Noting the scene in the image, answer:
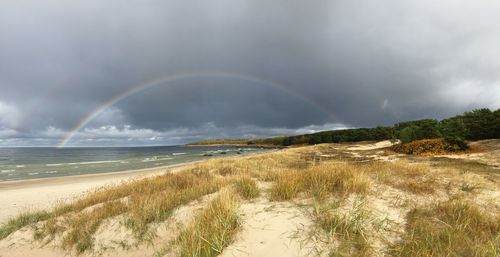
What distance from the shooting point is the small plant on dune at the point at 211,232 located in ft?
13.9

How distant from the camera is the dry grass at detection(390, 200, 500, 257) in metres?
3.79

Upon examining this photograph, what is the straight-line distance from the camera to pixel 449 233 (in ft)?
13.6

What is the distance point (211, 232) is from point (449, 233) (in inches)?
153

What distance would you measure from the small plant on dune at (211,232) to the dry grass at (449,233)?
2650 millimetres

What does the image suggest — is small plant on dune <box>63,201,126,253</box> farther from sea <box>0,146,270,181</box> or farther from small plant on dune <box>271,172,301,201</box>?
sea <box>0,146,270,181</box>

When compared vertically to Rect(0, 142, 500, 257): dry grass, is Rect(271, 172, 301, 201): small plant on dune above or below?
above

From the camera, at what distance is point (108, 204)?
7.82 m

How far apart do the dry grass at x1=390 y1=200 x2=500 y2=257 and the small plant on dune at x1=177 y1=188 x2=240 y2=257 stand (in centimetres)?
265

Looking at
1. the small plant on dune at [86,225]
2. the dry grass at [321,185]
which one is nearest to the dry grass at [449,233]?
the dry grass at [321,185]

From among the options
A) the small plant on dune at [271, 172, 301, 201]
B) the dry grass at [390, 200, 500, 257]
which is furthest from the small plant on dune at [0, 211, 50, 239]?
the dry grass at [390, 200, 500, 257]

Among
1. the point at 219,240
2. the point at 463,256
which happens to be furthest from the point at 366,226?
the point at 219,240

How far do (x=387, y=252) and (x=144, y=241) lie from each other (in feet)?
15.5

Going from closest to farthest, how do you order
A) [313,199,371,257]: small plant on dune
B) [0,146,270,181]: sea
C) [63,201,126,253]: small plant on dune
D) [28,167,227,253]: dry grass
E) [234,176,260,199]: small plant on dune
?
[313,199,371,257]: small plant on dune < [63,201,126,253]: small plant on dune < [28,167,227,253]: dry grass < [234,176,260,199]: small plant on dune < [0,146,270,181]: sea

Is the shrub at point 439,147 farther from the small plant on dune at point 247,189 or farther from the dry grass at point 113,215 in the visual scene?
the dry grass at point 113,215
